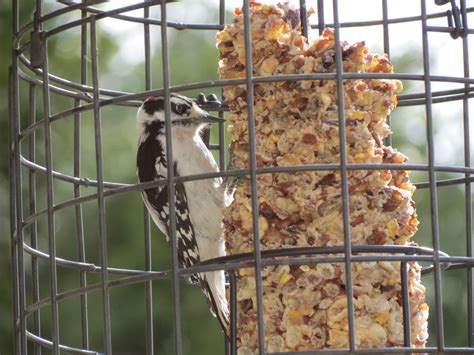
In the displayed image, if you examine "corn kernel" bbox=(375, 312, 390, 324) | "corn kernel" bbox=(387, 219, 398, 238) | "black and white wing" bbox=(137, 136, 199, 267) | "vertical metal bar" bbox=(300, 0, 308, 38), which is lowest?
"corn kernel" bbox=(375, 312, 390, 324)

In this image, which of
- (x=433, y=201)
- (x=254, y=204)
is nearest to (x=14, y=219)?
(x=254, y=204)

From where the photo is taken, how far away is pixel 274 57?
425 centimetres

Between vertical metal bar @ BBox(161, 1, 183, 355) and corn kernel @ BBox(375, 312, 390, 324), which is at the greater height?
vertical metal bar @ BBox(161, 1, 183, 355)

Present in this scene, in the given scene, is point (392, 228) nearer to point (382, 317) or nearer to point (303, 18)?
point (382, 317)

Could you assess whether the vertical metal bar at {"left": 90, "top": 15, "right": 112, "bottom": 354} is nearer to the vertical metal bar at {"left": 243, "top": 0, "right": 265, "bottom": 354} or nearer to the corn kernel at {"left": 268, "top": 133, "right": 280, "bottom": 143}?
the vertical metal bar at {"left": 243, "top": 0, "right": 265, "bottom": 354}

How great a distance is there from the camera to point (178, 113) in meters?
5.84

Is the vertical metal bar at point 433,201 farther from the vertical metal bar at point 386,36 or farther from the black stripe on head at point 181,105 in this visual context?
the black stripe on head at point 181,105

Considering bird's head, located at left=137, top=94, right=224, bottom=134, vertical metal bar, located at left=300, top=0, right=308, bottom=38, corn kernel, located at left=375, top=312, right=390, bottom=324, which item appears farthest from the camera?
bird's head, located at left=137, top=94, right=224, bottom=134

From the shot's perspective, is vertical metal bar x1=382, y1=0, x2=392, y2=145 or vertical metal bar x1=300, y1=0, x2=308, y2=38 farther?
vertical metal bar x1=382, y1=0, x2=392, y2=145

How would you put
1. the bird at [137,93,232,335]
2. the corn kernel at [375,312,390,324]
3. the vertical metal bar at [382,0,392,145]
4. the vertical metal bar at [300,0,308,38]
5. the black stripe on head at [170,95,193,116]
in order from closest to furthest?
1. the corn kernel at [375,312,390,324]
2. the vertical metal bar at [300,0,308,38]
3. the vertical metal bar at [382,0,392,145]
4. the bird at [137,93,232,335]
5. the black stripe on head at [170,95,193,116]

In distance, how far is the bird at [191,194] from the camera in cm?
559

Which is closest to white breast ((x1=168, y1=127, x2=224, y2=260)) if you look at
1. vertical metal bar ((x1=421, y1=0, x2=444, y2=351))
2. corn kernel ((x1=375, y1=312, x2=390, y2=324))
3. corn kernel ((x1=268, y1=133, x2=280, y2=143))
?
corn kernel ((x1=268, y1=133, x2=280, y2=143))

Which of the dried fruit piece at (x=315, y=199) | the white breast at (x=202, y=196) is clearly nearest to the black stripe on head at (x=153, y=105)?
the white breast at (x=202, y=196)

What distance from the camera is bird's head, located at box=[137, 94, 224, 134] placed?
18.7ft
